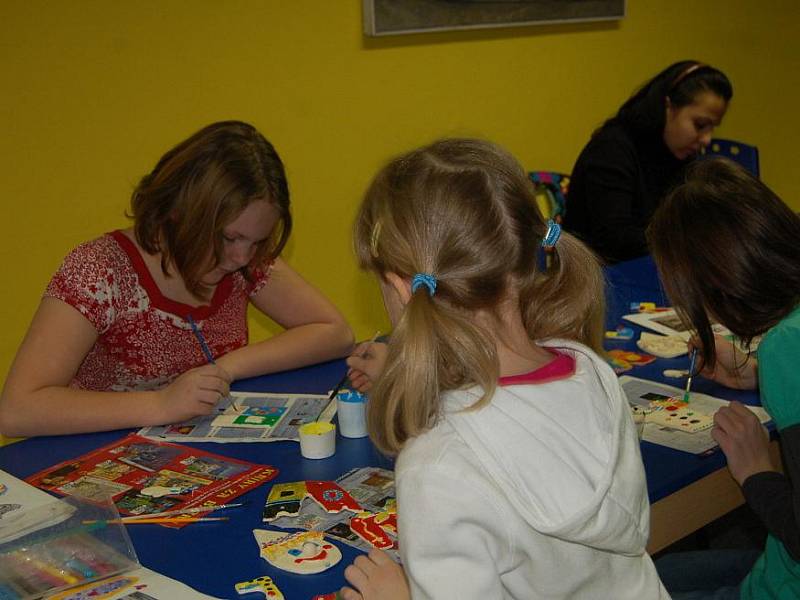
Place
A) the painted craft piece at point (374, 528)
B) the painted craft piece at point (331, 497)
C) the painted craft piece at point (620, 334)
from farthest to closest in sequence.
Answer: the painted craft piece at point (620, 334) < the painted craft piece at point (331, 497) < the painted craft piece at point (374, 528)

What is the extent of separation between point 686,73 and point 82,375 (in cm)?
239

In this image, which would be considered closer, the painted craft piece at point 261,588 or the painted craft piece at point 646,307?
the painted craft piece at point 261,588

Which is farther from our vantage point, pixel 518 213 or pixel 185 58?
pixel 185 58

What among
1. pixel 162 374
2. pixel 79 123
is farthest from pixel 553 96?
pixel 162 374

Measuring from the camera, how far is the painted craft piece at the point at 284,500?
5.09 feet

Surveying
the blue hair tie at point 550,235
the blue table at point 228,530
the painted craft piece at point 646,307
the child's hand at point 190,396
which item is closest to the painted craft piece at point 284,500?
the blue table at point 228,530

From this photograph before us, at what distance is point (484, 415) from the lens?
1139mm

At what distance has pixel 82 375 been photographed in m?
2.17

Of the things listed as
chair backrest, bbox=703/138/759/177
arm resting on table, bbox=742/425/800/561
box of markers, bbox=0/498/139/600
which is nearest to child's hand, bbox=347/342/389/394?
box of markers, bbox=0/498/139/600

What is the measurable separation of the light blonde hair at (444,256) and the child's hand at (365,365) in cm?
74

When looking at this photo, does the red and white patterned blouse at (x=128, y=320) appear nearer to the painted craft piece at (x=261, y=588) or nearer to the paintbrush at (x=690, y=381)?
the painted craft piece at (x=261, y=588)

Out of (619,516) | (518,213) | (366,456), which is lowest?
(366,456)

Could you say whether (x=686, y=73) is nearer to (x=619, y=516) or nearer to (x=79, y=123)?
(x=79, y=123)

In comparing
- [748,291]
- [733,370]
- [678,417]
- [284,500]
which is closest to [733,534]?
[733,370]
